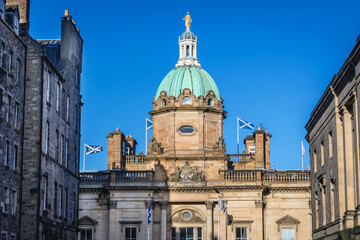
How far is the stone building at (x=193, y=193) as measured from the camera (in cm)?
9019

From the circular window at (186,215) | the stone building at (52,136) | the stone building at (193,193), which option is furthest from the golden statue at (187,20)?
the stone building at (52,136)

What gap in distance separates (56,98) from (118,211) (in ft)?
116

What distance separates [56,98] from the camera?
5784 centimetres

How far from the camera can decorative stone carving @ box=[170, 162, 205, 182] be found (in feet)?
302

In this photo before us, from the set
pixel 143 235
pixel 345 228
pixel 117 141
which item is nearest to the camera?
pixel 345 228

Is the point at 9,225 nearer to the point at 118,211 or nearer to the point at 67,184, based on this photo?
the point at 67,184

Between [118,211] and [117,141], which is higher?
[117,141]

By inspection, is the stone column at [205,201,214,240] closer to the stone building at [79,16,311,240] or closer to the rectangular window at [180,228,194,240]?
the stone building at [79,16,311,240]

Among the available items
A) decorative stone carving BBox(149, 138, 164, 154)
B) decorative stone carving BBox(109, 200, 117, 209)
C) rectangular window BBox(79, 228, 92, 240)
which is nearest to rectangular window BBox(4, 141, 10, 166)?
decorative stone carving BBox(109, 200, 117, 209)

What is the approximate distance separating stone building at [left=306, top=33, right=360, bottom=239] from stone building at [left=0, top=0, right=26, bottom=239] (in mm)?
19913

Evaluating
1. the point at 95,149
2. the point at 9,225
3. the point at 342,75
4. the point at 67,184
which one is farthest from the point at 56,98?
the point at 95,149

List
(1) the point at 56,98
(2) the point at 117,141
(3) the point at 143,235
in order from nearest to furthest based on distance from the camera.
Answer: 1. (1) the point at 56,98
2. (3) the point at 143,235
3. (2) the point at 117,141

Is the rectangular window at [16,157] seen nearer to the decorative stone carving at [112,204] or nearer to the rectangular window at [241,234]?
the decorative stone carving at [112,204]

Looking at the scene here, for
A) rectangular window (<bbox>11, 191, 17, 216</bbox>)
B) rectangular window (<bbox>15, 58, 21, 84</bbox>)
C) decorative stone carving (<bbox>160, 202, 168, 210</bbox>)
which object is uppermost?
rectangular window (<bbox>15, 58, 21, 84</bbox>)
